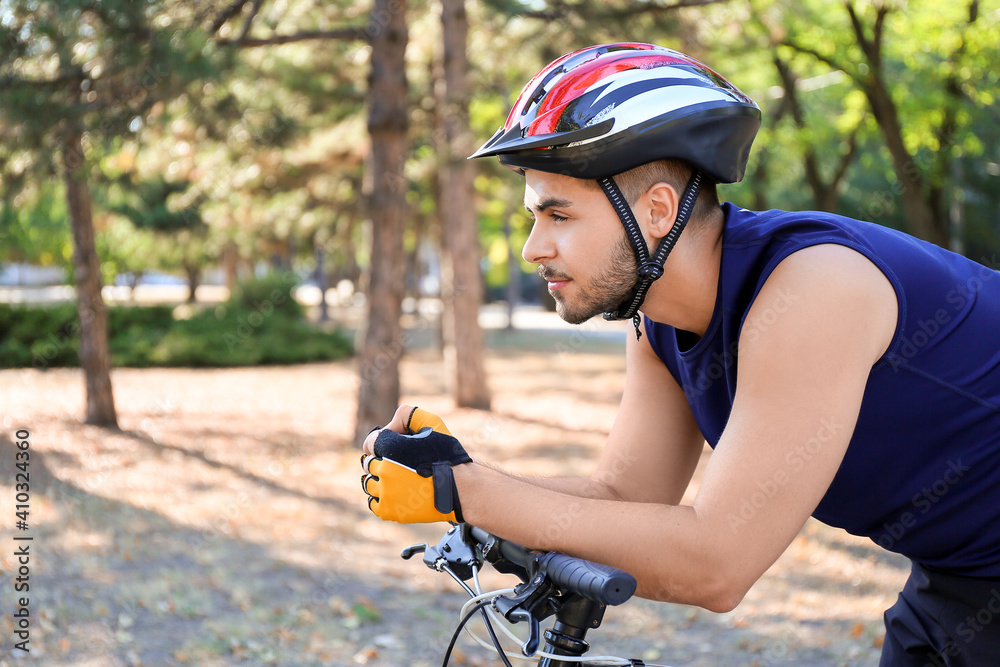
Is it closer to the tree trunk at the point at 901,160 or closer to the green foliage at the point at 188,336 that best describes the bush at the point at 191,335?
the green foliage at the point at 188,336

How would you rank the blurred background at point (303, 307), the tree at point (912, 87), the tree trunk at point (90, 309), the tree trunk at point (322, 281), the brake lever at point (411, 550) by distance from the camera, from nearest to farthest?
the brake lever at point (411, 550), the blurred background at point (303, 307), the tree trunk at point (90, 309), the tree at point (912, 87), the tree trunk at point (322, 281)

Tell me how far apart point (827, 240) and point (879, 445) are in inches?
17.2

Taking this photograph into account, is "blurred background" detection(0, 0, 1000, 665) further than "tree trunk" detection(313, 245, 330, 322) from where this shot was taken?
No

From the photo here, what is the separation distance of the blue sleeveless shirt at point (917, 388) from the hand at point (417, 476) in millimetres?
671

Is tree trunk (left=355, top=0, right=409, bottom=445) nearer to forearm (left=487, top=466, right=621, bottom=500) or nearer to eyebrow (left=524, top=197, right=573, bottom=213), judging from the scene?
forearm (left=487, top=466, right=621, bottom=500)

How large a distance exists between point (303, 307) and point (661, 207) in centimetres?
2252

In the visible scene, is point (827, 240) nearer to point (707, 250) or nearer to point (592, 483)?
point (707, 250)

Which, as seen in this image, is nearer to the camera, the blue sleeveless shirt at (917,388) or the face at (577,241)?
the blue sleeveless shirt at (917,388)

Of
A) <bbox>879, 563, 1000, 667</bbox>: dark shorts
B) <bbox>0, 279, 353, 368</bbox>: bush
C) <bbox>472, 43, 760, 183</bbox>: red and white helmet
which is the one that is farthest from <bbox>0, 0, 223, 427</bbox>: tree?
<bbox>0, 279, 353, 368</bbox>: bush

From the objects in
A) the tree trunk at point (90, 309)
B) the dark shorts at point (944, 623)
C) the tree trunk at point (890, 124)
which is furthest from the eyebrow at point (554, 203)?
the tree trunk at point (890, 124)

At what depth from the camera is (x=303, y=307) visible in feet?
77.3

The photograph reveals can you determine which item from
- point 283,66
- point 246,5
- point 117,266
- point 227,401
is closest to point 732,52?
point 283,66

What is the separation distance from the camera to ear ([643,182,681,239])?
183 cm

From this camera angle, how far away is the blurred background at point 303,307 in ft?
18.3
